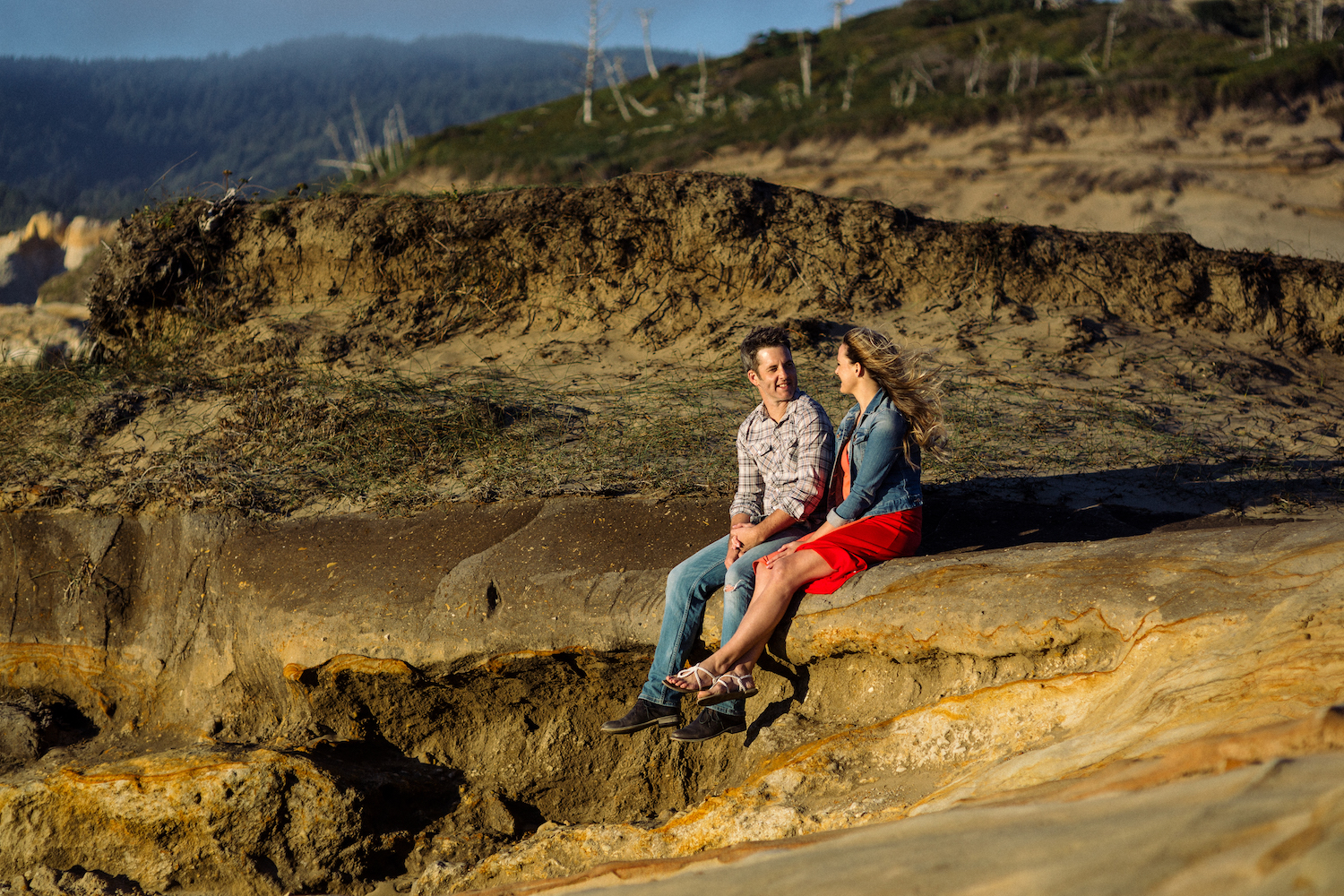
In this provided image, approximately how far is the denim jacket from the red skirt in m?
0.04

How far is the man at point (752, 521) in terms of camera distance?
141 inches

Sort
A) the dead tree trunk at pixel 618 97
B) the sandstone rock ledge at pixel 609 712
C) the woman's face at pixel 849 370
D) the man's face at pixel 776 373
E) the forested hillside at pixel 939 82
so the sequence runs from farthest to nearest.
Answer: the dead tree trunk at pixel 618 97 → the forested hillside at pixel 939 82 → the man's face at pixel 776 373 → the woman's face at pixel 849 370 → the sandstone rock ledge at pixel 609 712

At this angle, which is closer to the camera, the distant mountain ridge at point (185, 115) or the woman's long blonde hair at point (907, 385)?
the woman's long blonde hair at point (907, 385)

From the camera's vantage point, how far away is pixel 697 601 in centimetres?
373

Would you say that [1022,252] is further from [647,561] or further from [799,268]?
[647,561]

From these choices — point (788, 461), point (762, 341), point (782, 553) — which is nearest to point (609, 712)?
point (782, 553)

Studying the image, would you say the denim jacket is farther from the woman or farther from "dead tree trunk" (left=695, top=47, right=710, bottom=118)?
"dead tree trunk" (left=695, top=47, right=710, bottom=118)

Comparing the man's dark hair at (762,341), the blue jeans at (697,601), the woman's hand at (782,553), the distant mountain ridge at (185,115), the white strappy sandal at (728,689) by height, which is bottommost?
the white strappy sandal at (728,689)

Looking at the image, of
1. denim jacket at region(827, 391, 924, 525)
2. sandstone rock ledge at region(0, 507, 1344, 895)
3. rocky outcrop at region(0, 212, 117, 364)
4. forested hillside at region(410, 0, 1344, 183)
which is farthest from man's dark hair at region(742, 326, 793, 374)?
rocky outcrop at region(0, 212, 117, 364)

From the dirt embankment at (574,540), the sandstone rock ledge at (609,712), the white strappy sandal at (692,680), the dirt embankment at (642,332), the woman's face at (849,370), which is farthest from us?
the dirt embankment at (642,332)

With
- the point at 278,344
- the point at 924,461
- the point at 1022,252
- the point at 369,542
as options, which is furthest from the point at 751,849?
the point at 1022,252

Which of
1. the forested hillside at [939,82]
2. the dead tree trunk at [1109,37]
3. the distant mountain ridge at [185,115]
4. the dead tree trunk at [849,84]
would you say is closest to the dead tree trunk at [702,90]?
the forested hillside at [939,82]

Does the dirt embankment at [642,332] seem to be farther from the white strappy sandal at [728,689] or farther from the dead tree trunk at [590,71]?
the dead tree trunk at [590,71]

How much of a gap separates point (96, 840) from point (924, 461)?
475 cm
